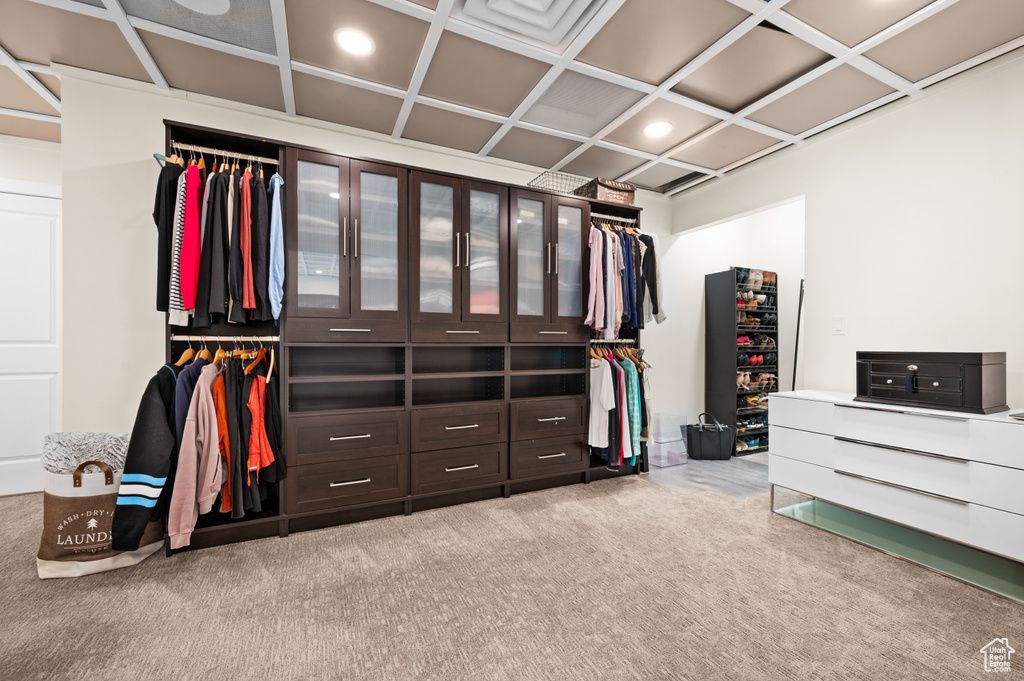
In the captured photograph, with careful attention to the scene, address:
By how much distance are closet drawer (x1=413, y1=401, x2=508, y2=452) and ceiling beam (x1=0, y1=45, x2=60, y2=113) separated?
3114 millimetres

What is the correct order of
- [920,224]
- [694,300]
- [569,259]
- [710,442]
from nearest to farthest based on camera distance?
[920,224] → [569,259] → [710,442] → [694,300]

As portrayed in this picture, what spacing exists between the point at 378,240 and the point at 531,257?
117 centimetres

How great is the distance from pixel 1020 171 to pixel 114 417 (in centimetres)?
566

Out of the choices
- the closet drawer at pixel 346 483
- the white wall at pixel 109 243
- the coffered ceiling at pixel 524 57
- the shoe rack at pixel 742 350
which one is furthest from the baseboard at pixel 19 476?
the shoe rack at pixel 742 350

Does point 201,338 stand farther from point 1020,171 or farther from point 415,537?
point 1020,171

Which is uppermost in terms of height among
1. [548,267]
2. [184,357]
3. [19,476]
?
[548,267]

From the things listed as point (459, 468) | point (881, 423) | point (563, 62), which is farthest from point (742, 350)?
point (563, 62)

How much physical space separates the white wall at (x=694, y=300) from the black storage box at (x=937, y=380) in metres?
2.18

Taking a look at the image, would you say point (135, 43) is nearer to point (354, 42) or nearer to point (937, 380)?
point (354, 42)

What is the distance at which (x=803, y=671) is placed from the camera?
1470 millimetres

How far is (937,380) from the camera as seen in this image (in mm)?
2316

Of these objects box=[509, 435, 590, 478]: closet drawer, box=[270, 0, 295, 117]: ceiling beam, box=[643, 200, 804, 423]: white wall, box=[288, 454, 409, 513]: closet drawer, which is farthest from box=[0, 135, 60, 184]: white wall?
box=[643, 200, 804, 423]: white wall

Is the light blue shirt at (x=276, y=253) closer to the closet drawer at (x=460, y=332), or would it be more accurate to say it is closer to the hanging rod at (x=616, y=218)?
the closet drawer at (x=460, y=332)

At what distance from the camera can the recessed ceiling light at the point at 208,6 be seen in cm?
209
